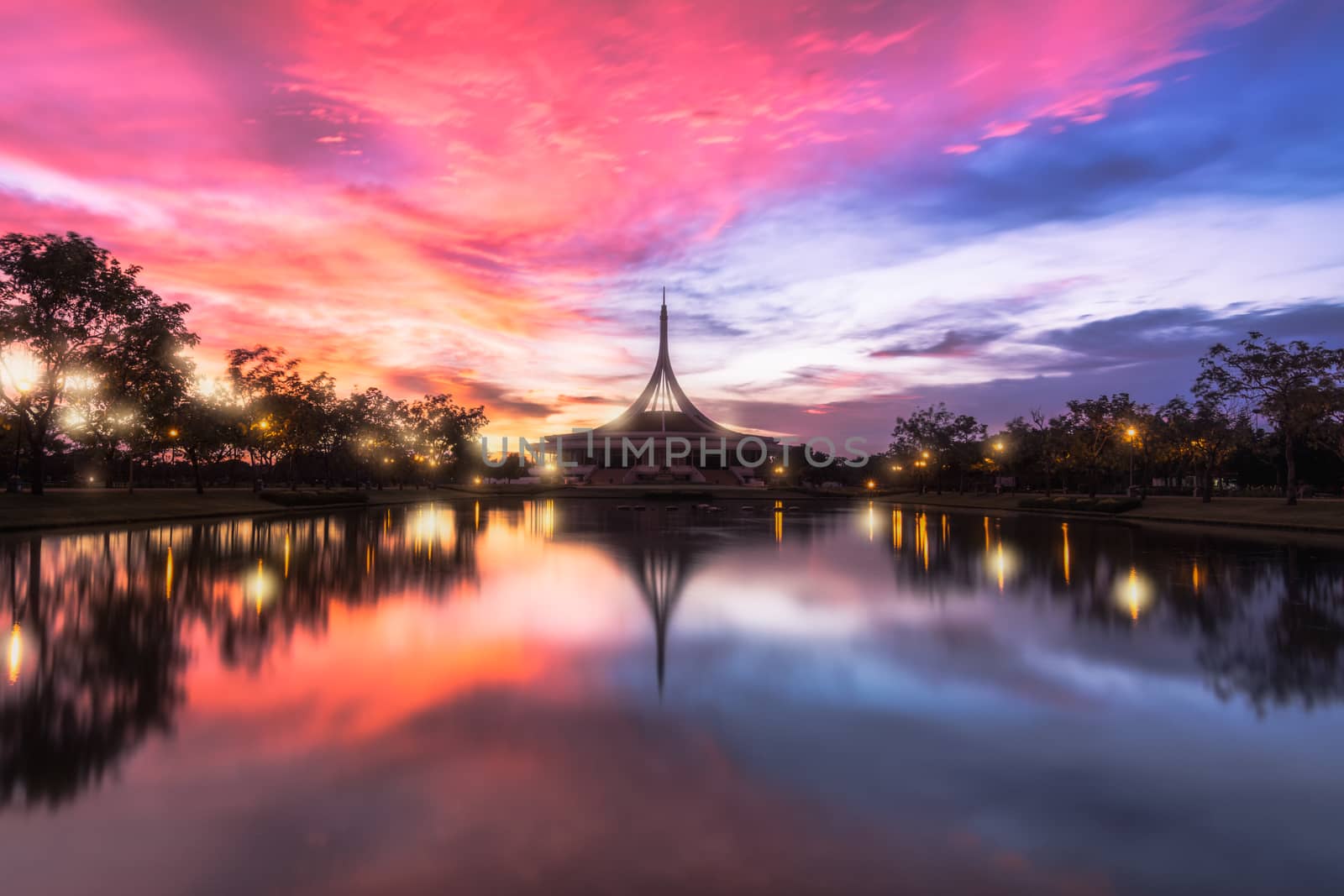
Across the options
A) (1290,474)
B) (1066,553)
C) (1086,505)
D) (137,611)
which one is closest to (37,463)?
(137,611)

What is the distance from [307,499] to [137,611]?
32329 millimetres

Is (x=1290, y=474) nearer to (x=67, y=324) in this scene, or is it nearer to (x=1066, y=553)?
(x=1066, y=553)

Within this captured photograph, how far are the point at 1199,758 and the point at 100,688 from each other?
865 cm

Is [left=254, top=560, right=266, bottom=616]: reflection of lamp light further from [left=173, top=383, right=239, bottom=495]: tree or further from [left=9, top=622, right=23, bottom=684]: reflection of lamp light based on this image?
[left=173, top=383, right=239, bottom=495]: tree

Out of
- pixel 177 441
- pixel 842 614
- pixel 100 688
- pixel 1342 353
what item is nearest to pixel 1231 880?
pixel 842 614

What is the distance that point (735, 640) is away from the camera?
8.38 meters

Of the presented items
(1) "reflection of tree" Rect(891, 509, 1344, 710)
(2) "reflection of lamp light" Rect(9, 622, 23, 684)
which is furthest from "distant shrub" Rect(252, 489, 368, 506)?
(2) "reflection of lamp light" Rect(9, 622, 23, 684)

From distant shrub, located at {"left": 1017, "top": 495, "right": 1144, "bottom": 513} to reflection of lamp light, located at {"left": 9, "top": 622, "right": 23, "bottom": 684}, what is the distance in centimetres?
4148

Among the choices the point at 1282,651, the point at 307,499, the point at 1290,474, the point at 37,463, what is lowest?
the point at 1282,651

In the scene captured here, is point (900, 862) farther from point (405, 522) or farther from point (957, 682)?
point (405, 522)

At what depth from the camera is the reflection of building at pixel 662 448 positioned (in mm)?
97438

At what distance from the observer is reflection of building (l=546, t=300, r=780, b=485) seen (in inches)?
3836

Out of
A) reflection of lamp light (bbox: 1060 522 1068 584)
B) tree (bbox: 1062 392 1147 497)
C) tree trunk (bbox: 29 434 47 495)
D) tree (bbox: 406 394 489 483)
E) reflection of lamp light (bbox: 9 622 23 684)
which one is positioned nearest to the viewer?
reflection of lamp light (bbox: 9 622 23 684)

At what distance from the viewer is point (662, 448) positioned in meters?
98.6
